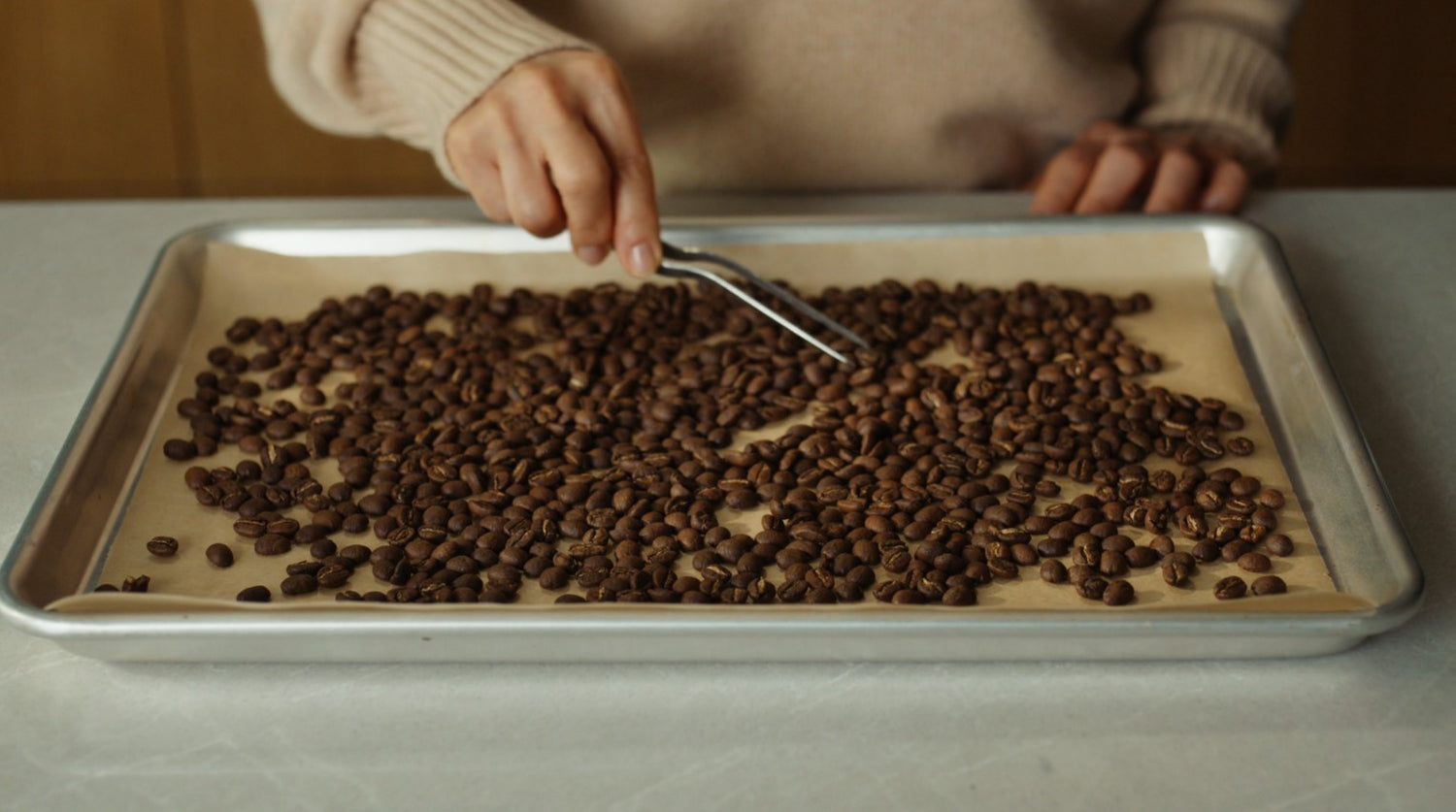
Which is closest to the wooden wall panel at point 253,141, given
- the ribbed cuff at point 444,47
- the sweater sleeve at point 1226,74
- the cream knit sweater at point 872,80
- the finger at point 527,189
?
the cream knit sweater at point 872,80

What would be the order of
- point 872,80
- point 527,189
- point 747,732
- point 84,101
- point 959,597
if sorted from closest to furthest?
point 747,732
point 959,597
point 527,189
point 872,80
point 84,101

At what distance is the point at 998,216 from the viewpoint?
5.11 ft

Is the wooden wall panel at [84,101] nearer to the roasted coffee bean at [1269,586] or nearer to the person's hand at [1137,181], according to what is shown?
the person's hand at [1137,181]

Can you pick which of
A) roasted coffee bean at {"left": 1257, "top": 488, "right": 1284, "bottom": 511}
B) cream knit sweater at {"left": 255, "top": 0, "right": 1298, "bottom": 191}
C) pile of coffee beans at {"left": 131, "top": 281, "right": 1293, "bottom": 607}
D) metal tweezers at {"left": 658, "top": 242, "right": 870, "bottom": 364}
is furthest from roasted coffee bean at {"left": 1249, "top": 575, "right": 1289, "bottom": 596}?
cream knit sweater at {"left": 255, "top": 0, "right": 1298, "bottom": 191}

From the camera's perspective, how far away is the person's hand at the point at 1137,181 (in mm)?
1614

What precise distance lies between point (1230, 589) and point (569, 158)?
0.65 metres

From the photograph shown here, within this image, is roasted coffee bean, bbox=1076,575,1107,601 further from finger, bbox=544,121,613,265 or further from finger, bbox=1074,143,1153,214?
finger, bbox=1074,143,1153,214

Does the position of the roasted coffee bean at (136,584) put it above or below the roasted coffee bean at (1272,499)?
below

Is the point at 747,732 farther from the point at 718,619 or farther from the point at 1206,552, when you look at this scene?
the point at 1206,552

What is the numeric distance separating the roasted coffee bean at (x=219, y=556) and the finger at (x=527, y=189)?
391 mm

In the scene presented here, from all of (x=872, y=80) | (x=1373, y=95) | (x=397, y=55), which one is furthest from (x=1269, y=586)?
(x=1373, y=95)

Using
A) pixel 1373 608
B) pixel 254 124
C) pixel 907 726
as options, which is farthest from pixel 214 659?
pixel 254 124

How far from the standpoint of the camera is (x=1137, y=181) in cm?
163

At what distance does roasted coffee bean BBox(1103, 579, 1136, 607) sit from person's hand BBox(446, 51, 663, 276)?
1.61 feet
